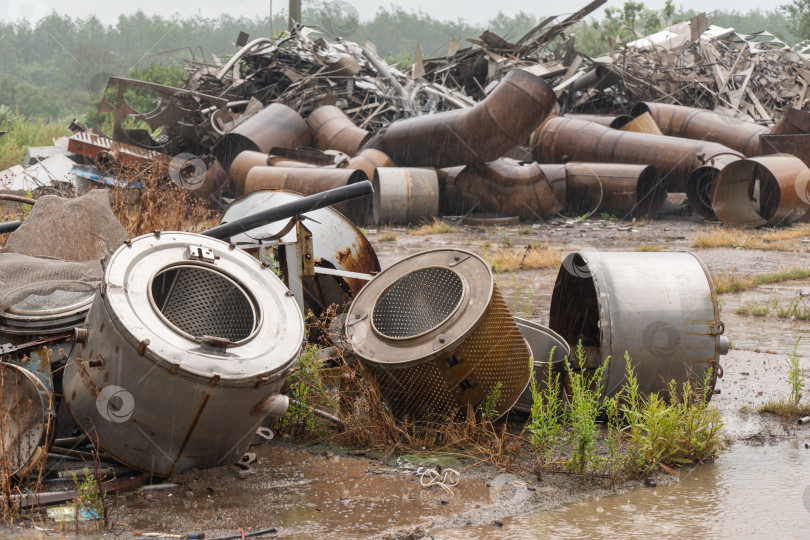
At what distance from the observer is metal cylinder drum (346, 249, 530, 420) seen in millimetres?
3676

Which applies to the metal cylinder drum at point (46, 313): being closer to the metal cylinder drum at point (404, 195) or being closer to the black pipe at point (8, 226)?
the black pipe at point (8, 226)

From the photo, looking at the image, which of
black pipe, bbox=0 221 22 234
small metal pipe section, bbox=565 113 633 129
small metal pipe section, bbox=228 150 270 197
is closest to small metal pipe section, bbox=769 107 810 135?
small metal pipe section, bbox=565 113 633 129

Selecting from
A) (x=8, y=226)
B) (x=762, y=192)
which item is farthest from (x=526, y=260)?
(x=8, y=226)

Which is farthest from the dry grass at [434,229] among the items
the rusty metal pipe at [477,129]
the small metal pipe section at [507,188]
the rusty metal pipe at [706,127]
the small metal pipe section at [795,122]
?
the small metal pipe section at [795,122]

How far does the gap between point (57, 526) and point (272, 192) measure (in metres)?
3.34

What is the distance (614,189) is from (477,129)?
7.90ft

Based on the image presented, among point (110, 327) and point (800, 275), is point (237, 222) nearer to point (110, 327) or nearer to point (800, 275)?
point (110, 327)

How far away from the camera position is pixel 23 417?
3.32 m

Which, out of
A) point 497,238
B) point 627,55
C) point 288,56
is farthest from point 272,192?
point 627,55

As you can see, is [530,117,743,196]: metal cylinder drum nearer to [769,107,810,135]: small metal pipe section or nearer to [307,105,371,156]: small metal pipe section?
[769,107,810,135]: small metal pipe section

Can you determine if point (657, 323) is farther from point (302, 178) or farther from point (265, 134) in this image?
point (265, 134)

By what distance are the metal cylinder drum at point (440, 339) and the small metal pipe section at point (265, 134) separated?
8445 millimetres

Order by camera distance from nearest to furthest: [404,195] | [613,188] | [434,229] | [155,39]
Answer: [434,229] → [404,195] → [613,188] → [155,39]

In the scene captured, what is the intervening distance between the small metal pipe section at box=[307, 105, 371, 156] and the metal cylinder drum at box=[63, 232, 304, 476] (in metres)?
9.41
